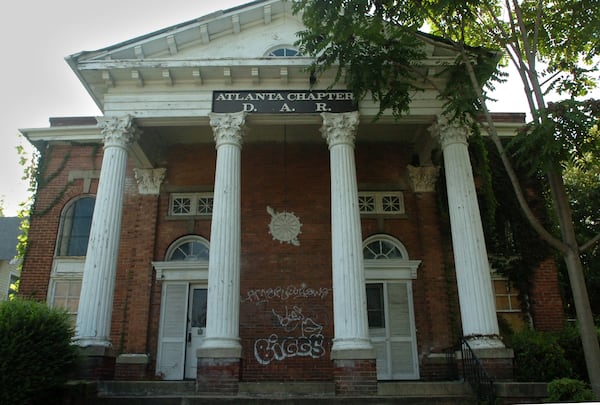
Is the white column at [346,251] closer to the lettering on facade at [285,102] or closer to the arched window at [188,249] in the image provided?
the lettering on facade at [285,102]

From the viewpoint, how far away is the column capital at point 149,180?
14609 millimetres

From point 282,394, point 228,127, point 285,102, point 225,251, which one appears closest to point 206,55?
point 228,127

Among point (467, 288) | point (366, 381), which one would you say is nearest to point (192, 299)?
point (366, 381)

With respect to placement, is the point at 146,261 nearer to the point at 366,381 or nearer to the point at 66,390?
the point at 66,390

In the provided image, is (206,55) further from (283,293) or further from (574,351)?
(574,351)

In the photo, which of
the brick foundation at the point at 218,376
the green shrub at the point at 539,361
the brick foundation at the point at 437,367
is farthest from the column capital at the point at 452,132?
the brick foundation at the point at 218,376

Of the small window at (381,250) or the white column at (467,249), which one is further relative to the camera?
the small window at (381,250)

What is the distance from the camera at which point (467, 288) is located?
10305 millimetres

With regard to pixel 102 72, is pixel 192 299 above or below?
below

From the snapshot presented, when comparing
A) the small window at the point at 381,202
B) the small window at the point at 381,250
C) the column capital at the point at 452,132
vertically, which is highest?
the column capital at the point at 452,132

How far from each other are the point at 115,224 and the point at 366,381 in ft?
20.5

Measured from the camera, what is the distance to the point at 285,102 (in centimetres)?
1171

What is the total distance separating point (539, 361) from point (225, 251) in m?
6.55

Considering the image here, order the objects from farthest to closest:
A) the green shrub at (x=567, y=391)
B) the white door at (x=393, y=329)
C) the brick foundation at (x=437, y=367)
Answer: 1. the white door at (x=393, y=329)
2. the brick foundation at (x=437, y=367)
3. the green shrub at (x=567, y=391)
